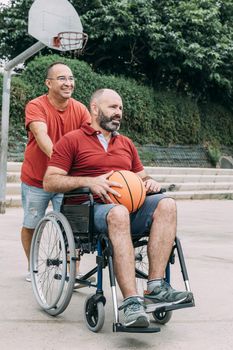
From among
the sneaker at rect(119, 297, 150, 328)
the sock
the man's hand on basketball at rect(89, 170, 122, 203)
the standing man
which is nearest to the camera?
the sneaker at rect(119, 297, 150, 328)

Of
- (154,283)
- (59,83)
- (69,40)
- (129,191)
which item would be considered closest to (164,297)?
(154,283)

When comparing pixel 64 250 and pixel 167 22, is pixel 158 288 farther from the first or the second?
pixel 167 22

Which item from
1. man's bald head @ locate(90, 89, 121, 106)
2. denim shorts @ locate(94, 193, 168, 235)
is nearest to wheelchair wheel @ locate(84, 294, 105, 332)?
denim shorts @ locate(94, 193, 168, 235)

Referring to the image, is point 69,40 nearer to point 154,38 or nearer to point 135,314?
point 135,314

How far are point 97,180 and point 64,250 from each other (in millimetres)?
416

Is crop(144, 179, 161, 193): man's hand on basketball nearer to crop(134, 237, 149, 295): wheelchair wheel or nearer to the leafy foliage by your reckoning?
crop(134, 237, 149, 295): wheelchair wheel

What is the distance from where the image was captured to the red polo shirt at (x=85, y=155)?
362 centimetres

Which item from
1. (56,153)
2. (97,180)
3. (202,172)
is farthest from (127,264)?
(202,172)

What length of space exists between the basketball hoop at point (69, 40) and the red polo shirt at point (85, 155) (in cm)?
464

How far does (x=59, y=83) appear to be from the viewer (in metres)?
4.38

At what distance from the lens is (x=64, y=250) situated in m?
3.38

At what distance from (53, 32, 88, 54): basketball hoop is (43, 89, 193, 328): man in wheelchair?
455 cm

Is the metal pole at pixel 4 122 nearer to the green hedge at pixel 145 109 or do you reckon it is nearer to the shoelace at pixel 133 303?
the green hedge at pixel 145 109

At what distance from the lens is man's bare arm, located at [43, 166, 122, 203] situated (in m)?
3.41
